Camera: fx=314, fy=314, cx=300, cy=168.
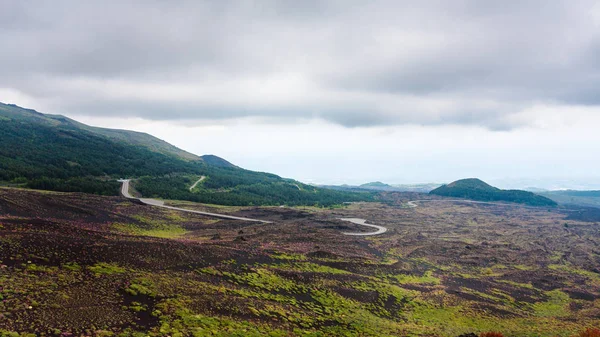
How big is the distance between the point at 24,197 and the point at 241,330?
57235 millimetres

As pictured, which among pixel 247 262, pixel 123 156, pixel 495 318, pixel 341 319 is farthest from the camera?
pixel 123 156

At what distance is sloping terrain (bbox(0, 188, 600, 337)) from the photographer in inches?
801

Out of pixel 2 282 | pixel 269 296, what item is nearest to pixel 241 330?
pixel 269 296

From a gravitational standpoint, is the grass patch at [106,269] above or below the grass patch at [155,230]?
above

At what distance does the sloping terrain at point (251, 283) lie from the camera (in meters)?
20.3

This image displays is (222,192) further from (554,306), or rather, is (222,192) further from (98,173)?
(554,306)

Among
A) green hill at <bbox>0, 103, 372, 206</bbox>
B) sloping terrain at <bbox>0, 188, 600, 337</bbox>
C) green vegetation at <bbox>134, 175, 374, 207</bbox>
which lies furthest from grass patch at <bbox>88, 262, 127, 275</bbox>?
green vegetation at <bbox>134, 175, 374, 207</bbox>

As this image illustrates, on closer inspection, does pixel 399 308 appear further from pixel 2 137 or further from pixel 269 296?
pixel 2 137

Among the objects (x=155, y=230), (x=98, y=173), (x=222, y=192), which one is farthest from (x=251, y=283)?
(x=98, y=173)

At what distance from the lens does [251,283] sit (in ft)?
109

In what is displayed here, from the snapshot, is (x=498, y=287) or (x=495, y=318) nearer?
(x=495, y=318)

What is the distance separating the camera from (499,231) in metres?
114

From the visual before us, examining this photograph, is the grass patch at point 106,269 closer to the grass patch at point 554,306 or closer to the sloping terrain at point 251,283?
Answer: the sloping terrain at point 251,283

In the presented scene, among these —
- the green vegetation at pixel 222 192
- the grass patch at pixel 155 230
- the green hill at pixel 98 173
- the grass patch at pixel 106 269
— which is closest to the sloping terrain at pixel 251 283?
the grass patch at pixel 106 269
